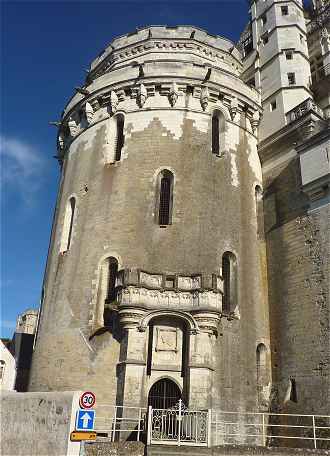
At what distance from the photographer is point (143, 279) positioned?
54.9 feet

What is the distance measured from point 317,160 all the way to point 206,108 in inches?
226

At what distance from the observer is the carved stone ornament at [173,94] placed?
2092 centimetres

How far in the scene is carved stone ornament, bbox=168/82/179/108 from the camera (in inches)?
824

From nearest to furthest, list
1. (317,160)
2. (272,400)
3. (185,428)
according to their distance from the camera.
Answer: (185,428)
(272,400)
(317,160)

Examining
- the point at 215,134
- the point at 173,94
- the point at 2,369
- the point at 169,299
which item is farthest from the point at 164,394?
the point at 2,369

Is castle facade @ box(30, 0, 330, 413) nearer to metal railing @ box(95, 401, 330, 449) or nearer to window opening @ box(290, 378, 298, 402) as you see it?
window opening @ box(290, 378, 298, 402)

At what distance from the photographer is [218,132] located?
21.7 metres

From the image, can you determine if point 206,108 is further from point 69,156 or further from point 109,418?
point 109,418

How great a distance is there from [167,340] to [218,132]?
10.4 m

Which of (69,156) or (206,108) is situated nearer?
(206,108)

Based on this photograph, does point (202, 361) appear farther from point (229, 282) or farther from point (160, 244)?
point (160, 244)

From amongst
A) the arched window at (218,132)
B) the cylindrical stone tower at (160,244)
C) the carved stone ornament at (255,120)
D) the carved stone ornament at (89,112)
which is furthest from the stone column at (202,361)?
the carved stone ornament at (89,112)

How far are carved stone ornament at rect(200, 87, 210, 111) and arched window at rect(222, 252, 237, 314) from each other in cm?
726

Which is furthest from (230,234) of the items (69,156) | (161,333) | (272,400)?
(69,156)
